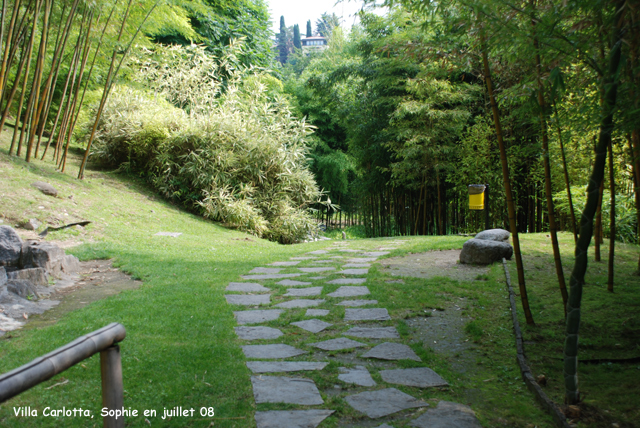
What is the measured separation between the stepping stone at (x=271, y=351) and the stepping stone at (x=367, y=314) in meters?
0.62

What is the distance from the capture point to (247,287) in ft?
11.9

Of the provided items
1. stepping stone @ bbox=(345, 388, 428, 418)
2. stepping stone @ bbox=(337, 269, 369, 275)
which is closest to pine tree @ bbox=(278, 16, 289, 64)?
stepping stone @ bbox=(337, 269, 369, 275)

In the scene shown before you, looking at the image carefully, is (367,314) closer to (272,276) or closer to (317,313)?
(317,313)

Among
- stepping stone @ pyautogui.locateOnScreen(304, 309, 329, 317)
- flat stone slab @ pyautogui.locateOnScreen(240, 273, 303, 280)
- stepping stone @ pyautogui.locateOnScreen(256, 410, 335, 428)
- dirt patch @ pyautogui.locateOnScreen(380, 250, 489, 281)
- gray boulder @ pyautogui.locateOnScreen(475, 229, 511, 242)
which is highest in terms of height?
gray boulder @ pyautogui.locateOnScreen(475, 229, 511, 242)

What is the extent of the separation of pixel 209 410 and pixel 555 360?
5.94ft

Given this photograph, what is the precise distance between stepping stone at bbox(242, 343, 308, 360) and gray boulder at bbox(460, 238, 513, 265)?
2810 millimetres

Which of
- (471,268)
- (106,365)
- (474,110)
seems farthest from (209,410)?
(474,110)

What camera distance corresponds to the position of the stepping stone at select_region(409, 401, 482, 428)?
165 cm

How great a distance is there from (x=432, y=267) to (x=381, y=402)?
2.85 m

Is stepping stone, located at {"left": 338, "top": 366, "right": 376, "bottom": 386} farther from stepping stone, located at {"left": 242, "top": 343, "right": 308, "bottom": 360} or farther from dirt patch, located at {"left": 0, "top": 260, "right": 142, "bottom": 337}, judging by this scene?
dirt patch, located at {"left": 0, "top": 260, "right": 142, "bottom": 337}

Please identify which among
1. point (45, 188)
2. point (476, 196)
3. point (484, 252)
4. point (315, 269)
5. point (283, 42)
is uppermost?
point (283, 42)

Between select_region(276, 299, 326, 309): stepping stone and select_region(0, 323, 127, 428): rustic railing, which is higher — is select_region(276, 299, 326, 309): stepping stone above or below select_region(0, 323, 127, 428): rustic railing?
below

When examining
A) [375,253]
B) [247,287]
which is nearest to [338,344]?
[247,287]

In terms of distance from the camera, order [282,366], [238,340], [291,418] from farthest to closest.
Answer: [238,340], [282,366], [291,418]
